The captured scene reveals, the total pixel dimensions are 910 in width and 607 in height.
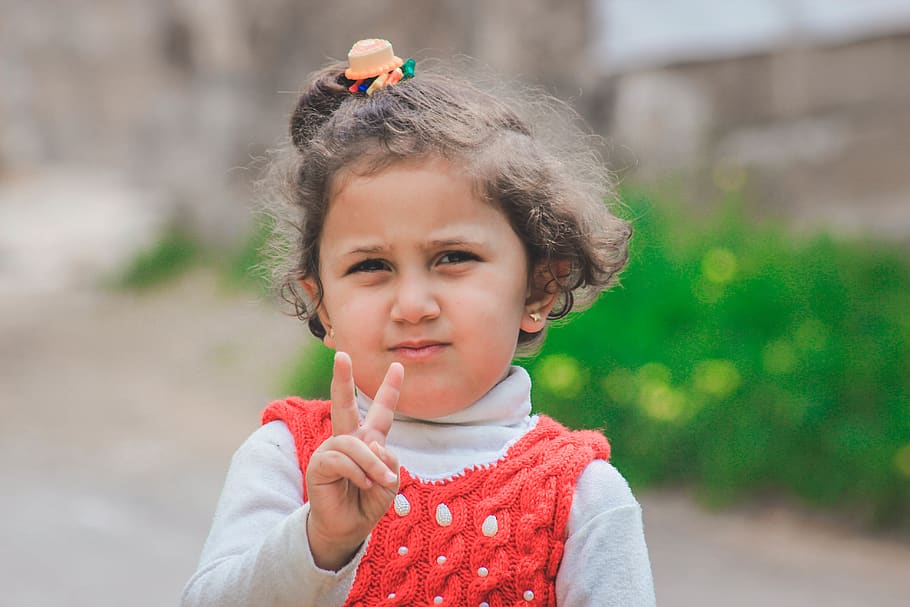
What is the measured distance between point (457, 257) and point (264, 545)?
0.44 metres

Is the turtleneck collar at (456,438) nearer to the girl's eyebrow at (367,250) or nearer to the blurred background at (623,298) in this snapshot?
the girl's eyebrow at (367,250)

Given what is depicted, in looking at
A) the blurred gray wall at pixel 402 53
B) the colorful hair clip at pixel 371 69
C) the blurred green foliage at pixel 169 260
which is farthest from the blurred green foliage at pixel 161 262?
the colorful hair clip at pixel 371 69

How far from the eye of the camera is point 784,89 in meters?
5.55

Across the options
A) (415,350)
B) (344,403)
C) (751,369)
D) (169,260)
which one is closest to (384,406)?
(344,403)

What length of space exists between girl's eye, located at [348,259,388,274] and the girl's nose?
0.05 m

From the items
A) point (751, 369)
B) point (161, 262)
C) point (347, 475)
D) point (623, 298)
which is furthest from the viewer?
point (161, 262)

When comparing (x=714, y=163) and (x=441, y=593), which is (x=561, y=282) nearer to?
(x=441, y=593)

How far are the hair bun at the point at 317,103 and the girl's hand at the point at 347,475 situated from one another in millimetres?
488

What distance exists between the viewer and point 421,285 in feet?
4.78

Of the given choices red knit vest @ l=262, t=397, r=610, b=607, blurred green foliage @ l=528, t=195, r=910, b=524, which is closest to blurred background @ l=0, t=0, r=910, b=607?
blurred green foliage @ l=528, t=195, r=910, b=524

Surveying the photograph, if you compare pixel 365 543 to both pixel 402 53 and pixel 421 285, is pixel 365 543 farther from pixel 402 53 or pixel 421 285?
pixel 402 53

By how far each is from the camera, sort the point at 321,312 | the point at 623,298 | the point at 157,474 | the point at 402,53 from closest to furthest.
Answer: the point at 321,312
the point at 623,298
the point at 157,474
the point at 402,53

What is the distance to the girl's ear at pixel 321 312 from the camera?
164 centimetres

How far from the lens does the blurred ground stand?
3.53 metres
